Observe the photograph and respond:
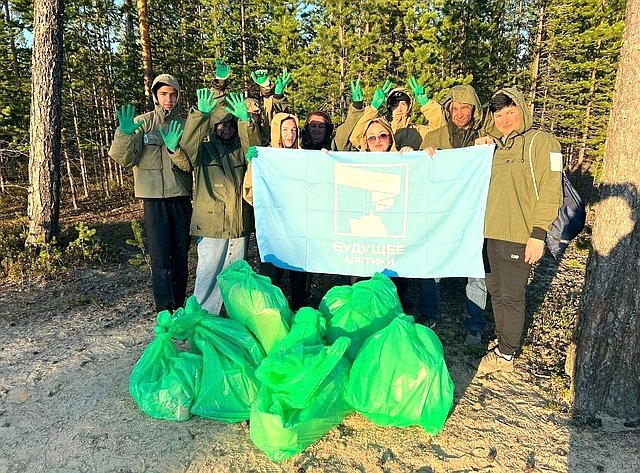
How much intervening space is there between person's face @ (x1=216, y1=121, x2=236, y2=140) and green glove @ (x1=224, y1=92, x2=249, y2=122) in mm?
110

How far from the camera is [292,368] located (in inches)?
98.0

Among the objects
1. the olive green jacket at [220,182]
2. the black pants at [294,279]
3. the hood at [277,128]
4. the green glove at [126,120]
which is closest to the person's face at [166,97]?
the green glove at [126,120]

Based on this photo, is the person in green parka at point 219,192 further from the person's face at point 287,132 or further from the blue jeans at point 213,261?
the person's face at point 287,132

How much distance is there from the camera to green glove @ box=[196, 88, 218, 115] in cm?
374

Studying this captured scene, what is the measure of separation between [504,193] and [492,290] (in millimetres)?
839

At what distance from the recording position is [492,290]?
375cm

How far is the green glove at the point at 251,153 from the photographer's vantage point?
404cm

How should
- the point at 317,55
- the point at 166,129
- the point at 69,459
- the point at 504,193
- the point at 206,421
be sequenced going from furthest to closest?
1. the point at 317,55
2. the point at 166,129
3. the point at 504,193
4. the point at 206,421
5. the point at 69,459

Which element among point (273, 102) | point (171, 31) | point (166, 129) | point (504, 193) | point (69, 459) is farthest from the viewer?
point (171, 31)

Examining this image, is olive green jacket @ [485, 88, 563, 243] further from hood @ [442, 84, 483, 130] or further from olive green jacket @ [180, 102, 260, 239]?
olive green jacket @ [180, 102, 260, 239]

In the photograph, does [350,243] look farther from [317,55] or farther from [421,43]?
[317,55]

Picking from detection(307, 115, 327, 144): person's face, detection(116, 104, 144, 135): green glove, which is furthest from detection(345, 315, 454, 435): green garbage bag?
detection(116, 104, 144, 135): green glove

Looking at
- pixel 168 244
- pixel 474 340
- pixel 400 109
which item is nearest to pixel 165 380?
pixel 168 244

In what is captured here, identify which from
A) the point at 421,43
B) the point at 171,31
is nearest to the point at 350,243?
the point at 421,43
